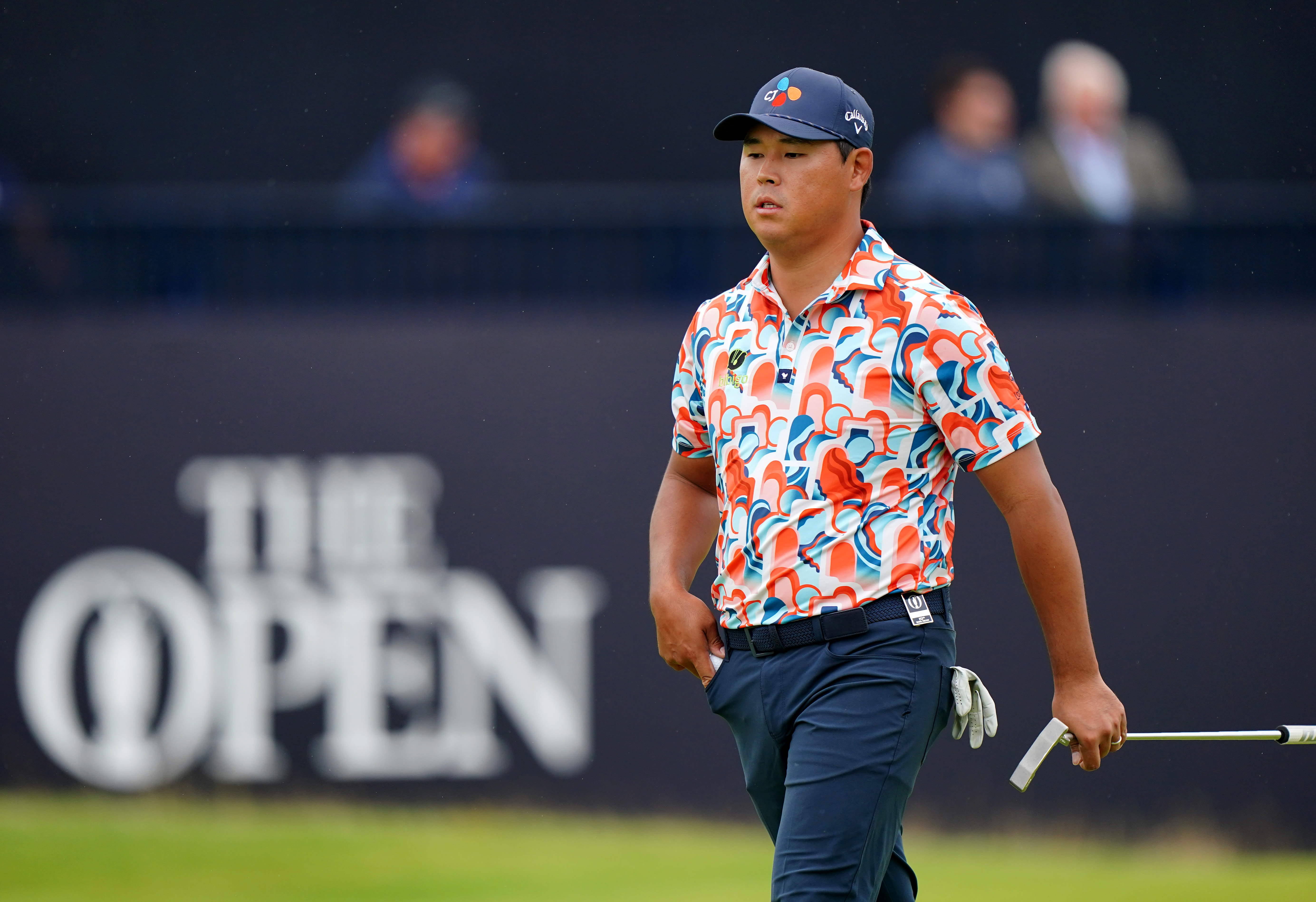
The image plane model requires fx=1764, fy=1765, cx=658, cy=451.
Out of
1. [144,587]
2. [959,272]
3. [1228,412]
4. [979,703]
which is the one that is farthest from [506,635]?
[979,703]

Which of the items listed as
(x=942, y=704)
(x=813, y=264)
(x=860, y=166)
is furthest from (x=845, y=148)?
(x=942, y=704)

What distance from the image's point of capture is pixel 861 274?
3.25 metres

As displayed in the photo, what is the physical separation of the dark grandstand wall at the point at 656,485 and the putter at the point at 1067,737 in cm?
308

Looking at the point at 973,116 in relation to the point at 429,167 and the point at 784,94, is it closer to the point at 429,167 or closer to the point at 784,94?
the point at 429,167

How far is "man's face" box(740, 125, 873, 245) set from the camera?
10.8 ft

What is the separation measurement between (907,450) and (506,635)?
3.53m

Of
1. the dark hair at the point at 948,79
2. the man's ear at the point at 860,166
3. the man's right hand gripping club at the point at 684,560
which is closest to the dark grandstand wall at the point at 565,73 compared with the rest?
the dark hair at the point at 948,79

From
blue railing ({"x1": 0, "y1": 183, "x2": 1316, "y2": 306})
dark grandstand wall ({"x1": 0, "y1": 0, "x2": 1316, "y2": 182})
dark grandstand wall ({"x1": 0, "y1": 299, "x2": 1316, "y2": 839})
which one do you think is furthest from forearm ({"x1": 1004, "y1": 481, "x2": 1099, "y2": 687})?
dark grandstand wall ({"x1": 0, "y1": 0, "x2": 1316, "y2": 182})

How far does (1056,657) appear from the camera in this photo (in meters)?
3.20

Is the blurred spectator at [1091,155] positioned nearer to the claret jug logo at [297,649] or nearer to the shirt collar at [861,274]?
the claret jug logo at [297,649]

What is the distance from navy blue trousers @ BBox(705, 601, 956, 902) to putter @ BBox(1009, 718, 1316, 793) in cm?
17

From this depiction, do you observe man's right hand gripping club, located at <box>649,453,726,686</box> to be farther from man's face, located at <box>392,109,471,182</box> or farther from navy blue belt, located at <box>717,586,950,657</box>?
man's face, located at <box>392,109,471,182</box>

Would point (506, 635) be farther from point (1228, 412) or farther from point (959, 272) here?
point (1228, 412)

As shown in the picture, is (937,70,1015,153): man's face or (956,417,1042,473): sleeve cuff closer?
(956,417,1042,473): sleeve cuff
